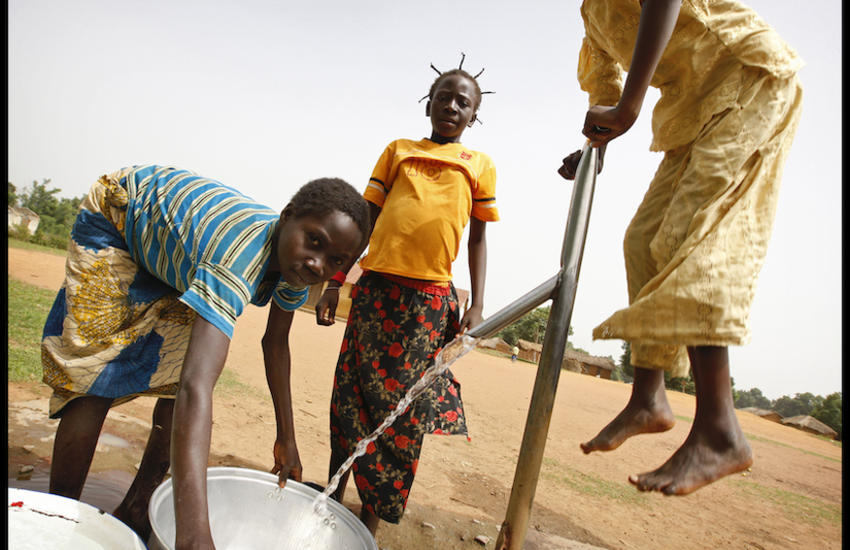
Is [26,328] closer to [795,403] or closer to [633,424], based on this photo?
[633,424]

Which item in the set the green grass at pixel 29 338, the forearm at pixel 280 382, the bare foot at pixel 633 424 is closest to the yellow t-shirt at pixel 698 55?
the bare foot at pixel 633 424

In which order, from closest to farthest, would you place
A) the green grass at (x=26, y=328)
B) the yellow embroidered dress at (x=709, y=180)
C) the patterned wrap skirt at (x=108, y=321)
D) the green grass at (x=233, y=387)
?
the yellow embroidered dress at (x=709, y=180) → the patterned wrap skirt at (x=108, y=321) → the green grass at (x=26, y=328) → the green grass at (x=233, y=387)

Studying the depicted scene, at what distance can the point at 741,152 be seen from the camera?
45.0 inches

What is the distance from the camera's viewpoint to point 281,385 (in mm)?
1818

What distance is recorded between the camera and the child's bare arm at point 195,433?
1.09m

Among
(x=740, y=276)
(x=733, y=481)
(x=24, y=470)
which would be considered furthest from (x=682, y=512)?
(x=24, y=470)

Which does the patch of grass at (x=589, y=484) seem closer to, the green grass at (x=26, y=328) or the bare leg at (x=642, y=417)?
the bare leg at (x=642, y=417)

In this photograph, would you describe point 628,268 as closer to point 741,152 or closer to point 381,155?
point 741,152

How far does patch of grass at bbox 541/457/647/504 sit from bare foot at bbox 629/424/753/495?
2.93 meters

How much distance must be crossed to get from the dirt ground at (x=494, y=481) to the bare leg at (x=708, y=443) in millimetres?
1503

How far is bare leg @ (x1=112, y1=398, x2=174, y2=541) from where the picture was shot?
5.97ft

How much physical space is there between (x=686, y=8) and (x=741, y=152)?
401 mm

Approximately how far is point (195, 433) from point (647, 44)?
1.40m

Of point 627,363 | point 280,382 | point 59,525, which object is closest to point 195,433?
point 59,525
